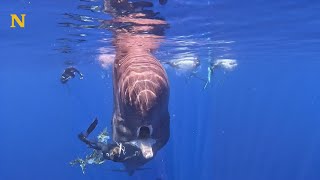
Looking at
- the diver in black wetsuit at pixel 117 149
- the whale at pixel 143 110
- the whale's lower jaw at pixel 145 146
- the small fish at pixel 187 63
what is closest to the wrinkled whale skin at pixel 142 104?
the whale at pixel 143 110

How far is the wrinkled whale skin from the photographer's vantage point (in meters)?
5.98

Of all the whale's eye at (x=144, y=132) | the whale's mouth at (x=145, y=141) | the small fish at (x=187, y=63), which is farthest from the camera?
the small fish at (x=187, y=63)

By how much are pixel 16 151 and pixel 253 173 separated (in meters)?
60.6

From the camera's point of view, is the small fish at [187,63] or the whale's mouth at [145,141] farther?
the small fish at [187,63]

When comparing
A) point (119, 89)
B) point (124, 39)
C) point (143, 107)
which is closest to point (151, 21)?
point (124, 39)

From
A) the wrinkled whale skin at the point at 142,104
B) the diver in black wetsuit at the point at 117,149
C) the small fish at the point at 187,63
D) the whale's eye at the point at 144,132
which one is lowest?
the small fish at the point at 187,63

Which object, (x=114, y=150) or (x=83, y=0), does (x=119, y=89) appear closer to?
(x=114, y=150)

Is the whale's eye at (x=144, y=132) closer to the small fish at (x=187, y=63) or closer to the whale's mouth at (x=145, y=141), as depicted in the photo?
the whale's mouth at (x=145, y=141)

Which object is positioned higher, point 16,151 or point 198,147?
point 198,147

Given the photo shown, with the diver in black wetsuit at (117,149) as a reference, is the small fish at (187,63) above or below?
below

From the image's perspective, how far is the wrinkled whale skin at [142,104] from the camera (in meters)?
5.98

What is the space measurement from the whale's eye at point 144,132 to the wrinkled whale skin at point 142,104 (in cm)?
8

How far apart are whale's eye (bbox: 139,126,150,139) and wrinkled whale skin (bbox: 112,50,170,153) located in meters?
0.08

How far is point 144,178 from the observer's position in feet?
60.6
